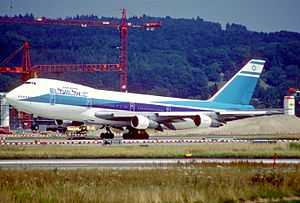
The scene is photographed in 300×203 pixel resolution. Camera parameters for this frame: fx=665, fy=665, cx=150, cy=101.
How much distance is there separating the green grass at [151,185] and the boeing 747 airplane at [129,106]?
29.9 metres

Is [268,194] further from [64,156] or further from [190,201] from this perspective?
[64,156]

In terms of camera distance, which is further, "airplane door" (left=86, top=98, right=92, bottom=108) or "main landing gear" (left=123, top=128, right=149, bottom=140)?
"main landing gear" (left=123, top=128, right=149, bottom=140)

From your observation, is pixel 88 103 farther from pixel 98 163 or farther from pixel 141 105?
pixel 98 163

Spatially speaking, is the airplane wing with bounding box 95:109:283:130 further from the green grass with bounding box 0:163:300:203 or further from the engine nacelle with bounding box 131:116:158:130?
the green grass with bounding box 0:163:300:203

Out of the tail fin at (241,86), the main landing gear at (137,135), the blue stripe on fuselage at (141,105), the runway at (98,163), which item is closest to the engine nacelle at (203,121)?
the blue stripe on fuselage at (141,105)

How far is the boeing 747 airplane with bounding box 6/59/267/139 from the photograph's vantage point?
6006 cm

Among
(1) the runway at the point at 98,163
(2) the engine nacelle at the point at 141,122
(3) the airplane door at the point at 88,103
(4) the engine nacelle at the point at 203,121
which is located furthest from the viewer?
(4) the engine nacelle at the point at 203,121

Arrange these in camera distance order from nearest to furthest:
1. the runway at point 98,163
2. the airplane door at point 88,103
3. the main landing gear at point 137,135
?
the runway at point 98,163 → the airplane door at point 88,103 → the main landing gear at point 137,135

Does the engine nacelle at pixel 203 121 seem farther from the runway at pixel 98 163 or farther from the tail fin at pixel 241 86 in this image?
the runway at pixel 98 163

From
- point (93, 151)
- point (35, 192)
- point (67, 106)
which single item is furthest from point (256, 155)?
point (67, 106)

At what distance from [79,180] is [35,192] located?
11.6 feet

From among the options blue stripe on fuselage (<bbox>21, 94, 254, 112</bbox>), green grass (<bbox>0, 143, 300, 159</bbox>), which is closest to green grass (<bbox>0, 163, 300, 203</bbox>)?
green grass (<bbox>0, 143, 300, 159</bbox>)

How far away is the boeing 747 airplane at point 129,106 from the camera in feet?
197

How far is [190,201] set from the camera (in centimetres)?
2247
